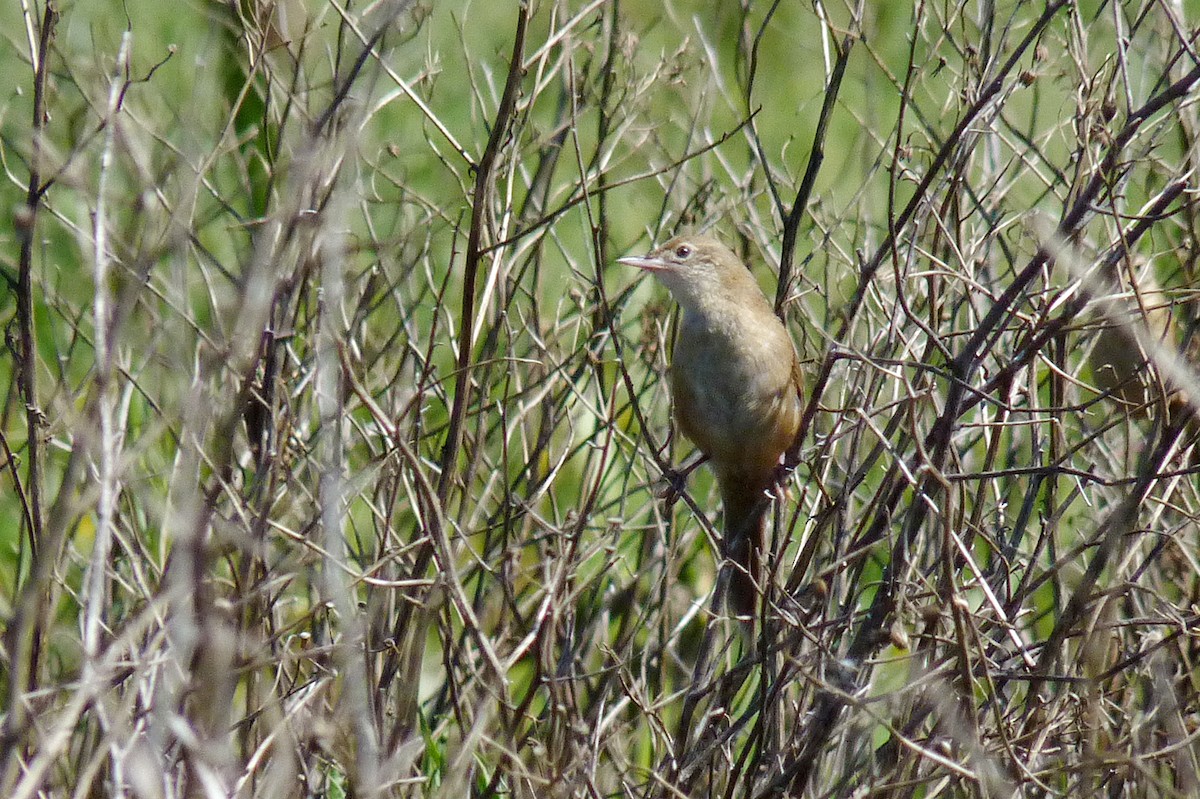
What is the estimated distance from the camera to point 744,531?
3.15 m

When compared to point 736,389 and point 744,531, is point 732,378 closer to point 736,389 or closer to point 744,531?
point 736,389

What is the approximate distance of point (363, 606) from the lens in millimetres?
3346

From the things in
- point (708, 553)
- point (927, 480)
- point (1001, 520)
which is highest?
point (927, 480)

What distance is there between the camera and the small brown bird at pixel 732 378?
3.82m

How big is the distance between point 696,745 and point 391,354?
1570 mm

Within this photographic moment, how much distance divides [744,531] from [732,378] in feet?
2.57

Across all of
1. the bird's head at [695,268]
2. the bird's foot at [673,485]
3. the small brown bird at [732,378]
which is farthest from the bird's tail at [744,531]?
the bird's head at [695,268]

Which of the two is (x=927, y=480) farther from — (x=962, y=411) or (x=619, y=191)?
(x=619, y=191)

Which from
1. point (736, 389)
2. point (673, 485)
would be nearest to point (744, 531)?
point (673, 485)

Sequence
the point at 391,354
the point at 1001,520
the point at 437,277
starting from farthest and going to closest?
the point at 437,277 < the point at 391,354 < the point at 1001,520

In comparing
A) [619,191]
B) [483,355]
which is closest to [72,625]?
[483,355]

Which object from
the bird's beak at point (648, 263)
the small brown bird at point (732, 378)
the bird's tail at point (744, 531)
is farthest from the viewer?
the small brown bird at point (732, 378)

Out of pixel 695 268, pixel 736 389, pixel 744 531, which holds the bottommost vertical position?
pixel 744 531

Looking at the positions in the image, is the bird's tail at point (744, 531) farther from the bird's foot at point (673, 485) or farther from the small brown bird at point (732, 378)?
the bird's foot at point (673, 485)
